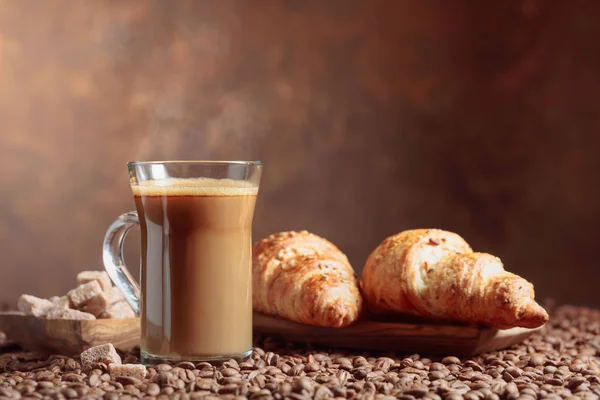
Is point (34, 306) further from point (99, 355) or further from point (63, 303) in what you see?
point (99, 355)

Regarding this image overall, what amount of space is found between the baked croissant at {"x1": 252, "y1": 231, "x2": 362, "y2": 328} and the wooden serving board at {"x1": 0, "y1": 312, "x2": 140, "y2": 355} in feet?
1.57

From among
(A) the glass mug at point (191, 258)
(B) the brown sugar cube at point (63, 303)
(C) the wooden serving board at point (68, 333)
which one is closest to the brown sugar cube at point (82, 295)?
(B) the brown sugar cube at point (63, 303)

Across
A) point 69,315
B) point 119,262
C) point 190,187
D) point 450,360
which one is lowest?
point 450,360

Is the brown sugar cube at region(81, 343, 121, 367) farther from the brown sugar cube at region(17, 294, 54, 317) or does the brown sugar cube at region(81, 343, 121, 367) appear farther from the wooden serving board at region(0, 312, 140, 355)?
the brown sugar cube at region(17, 294, 54, 317)

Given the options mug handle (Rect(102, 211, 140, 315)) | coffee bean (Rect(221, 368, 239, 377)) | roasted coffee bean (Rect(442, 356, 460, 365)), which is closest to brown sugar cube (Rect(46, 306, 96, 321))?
mug handle (Rect(102, 211, 140, 315))

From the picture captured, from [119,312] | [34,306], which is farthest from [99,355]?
[34,306]

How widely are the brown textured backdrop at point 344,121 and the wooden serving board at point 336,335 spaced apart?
1.81 m

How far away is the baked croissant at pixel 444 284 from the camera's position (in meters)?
2.42

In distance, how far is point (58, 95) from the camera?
4.27m

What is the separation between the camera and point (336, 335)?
8.64 ft

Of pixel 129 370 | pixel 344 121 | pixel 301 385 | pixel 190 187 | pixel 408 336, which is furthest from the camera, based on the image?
pixel 344 121

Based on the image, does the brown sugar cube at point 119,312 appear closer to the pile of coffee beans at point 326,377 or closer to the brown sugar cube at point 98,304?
the brown sugar cube at point 98,304

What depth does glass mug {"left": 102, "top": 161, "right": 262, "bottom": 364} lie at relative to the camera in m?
2.29

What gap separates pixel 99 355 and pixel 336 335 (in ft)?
2.49
